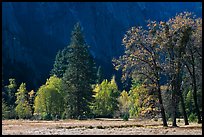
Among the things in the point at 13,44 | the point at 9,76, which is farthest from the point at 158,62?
the point at 13,44

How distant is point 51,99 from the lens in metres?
79.9

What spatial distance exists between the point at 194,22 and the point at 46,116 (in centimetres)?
3876

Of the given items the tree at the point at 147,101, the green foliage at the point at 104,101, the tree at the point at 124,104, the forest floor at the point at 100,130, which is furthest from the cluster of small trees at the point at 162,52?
the tree at the point at 124,104

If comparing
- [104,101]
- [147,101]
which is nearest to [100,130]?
[147,101]

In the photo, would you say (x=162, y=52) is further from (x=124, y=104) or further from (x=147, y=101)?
(x=124, y=104)

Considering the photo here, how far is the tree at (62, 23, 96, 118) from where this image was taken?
247ft

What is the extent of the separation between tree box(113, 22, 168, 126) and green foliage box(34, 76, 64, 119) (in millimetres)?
40660

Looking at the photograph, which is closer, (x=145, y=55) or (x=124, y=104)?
(x=145, y=55)

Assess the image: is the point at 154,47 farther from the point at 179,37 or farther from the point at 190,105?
the point at 190,105

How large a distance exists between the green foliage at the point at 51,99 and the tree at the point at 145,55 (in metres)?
40.7

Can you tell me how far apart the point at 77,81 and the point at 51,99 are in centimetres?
653

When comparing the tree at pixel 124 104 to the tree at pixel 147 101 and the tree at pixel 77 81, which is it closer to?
the tree at pixel 77 81

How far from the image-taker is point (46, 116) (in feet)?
238

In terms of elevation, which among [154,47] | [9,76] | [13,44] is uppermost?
[13,44]
